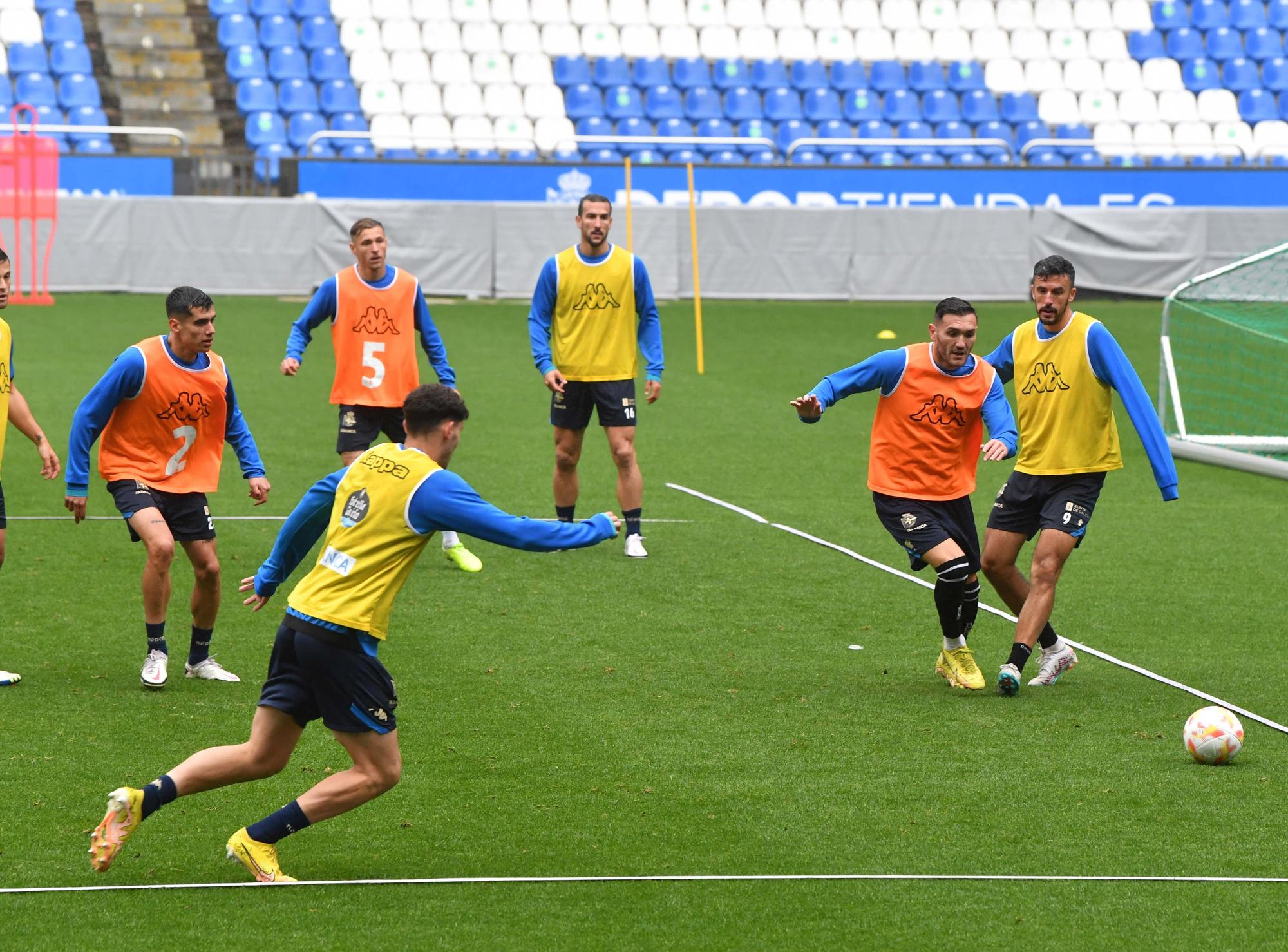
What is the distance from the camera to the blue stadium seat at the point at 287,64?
3027 centimetres

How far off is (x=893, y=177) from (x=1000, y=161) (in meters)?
4.39

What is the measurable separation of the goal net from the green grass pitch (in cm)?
236

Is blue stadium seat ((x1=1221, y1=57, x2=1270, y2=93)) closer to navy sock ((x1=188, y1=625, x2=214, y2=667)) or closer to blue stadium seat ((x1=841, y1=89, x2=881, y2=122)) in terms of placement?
blue stadium seat ((x1=841, y1=89, x2=881, y2=122))

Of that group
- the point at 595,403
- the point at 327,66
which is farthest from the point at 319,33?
the point at 595,403

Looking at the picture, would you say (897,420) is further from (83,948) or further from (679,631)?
(83,948)

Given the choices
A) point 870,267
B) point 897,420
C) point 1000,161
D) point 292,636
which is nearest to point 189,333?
point 292,636

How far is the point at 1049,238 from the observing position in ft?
89.7

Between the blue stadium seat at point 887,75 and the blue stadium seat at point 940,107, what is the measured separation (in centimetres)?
52

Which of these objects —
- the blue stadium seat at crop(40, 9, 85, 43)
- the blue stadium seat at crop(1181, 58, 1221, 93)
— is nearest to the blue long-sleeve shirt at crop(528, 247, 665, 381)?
the blue stadium seat at crop(40, 9, 85, 43)

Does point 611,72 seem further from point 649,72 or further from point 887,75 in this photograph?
point 887,75

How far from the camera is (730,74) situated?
32031mm

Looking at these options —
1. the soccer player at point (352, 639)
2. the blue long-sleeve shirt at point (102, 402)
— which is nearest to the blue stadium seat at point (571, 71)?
the blue long-sleeve shirt at point (102, 402)

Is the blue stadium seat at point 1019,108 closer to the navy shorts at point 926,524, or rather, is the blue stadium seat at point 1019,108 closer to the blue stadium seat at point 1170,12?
the blue stadium seat at point 1170,12

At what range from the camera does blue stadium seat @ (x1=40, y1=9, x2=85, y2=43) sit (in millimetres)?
29625
